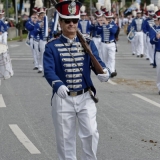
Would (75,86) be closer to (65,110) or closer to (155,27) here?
(65,110)

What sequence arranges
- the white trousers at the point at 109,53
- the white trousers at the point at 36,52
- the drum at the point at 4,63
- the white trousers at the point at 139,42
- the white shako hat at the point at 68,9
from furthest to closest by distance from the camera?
1. the white trousers at the point at 139,42
2. the white trousers at the point at 36,52
3. the white trousers at the point at 109,53
4. the drum at the point at 4,63
5. the white shako hat at the point at 68,9

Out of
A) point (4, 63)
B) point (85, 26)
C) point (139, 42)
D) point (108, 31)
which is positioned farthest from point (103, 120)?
point (139, 42)

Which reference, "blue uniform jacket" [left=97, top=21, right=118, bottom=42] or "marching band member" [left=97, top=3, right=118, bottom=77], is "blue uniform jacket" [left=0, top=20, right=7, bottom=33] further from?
"blue uniform jacket" [left=97, top=21, right=118, bottom=42]

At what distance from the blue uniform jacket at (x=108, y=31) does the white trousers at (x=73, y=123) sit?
1348 centimetres

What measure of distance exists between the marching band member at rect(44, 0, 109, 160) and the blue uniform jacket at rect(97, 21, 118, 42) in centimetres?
1336

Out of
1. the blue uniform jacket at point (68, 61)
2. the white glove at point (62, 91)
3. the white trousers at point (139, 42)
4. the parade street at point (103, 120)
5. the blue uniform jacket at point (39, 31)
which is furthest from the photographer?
A: the white trousers at point (139, 42)

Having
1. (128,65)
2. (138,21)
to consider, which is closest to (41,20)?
(128,65)

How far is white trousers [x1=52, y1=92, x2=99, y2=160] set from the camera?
7453 mm

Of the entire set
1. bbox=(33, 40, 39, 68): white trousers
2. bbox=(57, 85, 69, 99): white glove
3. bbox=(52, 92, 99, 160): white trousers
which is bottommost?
bbox=(33, 40, 39, 68): white trousers

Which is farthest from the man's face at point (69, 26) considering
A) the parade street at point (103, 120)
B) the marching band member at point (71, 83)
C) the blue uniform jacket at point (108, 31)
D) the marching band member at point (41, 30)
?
the marching band member at point (41, 30)

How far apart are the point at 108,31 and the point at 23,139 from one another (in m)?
11.0

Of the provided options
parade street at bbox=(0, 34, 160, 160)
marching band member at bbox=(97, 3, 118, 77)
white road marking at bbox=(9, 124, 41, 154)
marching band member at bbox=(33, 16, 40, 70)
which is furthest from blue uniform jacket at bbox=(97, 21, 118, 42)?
white road marking at bbox=(9, 124, 41, 154)

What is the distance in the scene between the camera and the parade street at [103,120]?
9.50 meters

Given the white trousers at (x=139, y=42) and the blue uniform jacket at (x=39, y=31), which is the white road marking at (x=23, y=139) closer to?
the blue uniform jacket at (x=39, y=31)
